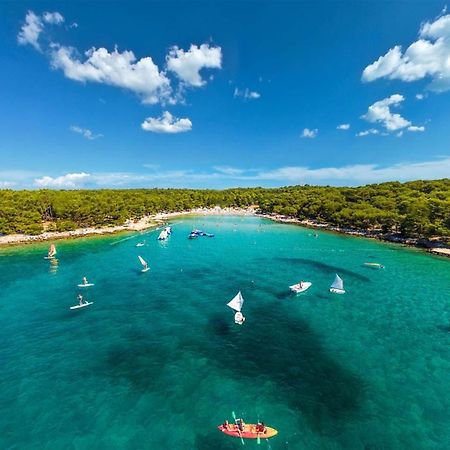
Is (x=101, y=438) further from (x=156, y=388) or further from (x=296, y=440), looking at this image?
(x=296, y=440)

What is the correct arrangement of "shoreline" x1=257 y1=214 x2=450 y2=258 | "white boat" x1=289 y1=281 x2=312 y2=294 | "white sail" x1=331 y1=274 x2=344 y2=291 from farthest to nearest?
"shoreline" x1=257 y1=214 x2=450 y2=258 < "white sail" x1=331 y1=274 x2=344 y2=291 < "white boat" x1=289 y1=281 x2=312 y2=294

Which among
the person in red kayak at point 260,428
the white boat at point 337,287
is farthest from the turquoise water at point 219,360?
the white boat at point 337,287

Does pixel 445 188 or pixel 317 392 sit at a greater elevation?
pixel 445 188

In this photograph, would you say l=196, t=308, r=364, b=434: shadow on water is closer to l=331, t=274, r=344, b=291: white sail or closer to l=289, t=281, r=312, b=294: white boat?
l=289, t=281, r=312, b=294: white boat

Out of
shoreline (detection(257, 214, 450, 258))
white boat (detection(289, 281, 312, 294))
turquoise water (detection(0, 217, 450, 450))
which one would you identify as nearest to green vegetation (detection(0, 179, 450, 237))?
shoreline (detection(257, 214, 450, 258))

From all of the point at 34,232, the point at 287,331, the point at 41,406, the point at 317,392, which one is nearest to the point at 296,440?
the point at 317,392
